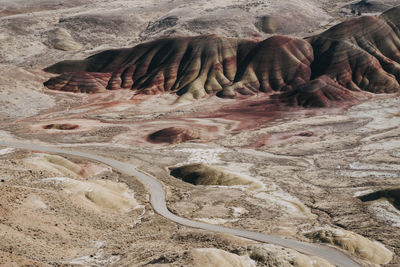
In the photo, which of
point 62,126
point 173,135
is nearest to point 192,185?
point 173,135

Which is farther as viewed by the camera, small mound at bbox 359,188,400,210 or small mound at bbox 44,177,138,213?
small mound at bbox 359,188,400,210

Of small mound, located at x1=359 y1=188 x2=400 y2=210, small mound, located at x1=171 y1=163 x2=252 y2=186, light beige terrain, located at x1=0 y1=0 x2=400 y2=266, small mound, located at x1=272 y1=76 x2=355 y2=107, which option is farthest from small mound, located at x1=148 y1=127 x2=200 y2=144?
small mound, located at x1=359 y1=188 x2=400 y2=210

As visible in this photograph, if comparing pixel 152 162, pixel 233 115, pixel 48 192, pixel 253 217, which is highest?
pixel 48 192

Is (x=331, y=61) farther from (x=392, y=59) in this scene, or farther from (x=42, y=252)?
(x=42, y=252)

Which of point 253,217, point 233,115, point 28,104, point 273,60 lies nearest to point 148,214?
point 253,217

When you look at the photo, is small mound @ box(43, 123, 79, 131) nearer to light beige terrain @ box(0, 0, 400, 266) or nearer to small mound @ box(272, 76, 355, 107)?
light beige terrain @ box(0, 0, 400, 266)

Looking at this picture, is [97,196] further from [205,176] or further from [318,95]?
[318,95]
